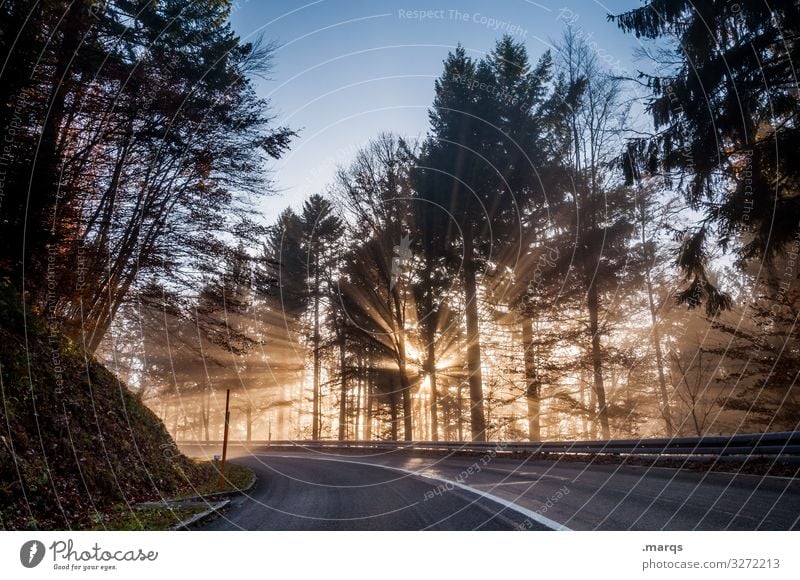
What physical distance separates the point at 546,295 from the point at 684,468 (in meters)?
10.7

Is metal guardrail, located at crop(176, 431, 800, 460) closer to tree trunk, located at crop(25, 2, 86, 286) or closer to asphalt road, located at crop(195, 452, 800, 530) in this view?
asphalt road, located at crop(195, 452, 800, 530)

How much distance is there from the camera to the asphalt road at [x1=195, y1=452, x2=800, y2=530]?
4258mm

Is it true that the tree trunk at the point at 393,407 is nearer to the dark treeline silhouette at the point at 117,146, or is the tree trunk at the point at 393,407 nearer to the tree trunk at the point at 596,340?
the tree trunk at the point at 596,340

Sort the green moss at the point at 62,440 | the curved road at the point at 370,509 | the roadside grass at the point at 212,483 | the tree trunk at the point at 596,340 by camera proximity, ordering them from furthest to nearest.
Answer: the tree trunk at the point at 596,340, the roadside grass at the point at 212,483, the green moss at the point at 62,440, the curved road at the point at 370,509

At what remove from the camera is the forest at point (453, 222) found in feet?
23.3

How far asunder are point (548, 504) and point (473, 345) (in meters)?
13.5

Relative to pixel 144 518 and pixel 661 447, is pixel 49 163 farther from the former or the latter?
pixel 661 447

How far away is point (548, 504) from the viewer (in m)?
5.56

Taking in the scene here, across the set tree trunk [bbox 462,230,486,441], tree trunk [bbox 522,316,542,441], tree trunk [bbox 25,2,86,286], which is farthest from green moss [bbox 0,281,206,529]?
tree trunk [bbox 522,316,542,441]

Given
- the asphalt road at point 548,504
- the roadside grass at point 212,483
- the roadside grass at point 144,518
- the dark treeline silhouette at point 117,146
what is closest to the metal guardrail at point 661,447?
the asphalt road at point 548,504

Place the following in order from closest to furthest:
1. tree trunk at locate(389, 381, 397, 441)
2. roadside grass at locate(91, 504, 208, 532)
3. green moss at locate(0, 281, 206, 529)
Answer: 1. green moss at locate(0, 281, 206, 529)
2. roadside grass at locate(91, 504, 208, 532)
3. tree trunk at locate(389, 381, 397, 441)

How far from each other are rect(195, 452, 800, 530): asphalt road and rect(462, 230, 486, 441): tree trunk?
30.4 ft

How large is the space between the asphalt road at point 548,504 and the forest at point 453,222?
4.15 meters

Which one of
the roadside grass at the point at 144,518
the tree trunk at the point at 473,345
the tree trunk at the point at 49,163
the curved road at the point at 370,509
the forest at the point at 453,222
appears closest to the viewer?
the curved road at the point at 370,509
